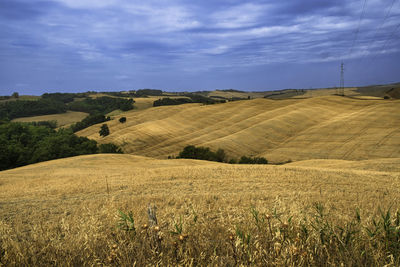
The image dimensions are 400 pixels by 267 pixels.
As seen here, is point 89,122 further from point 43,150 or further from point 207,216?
point 207,216

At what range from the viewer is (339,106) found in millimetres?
86812

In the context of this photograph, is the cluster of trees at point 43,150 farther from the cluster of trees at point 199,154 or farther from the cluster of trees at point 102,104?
the cluster of trees at point 102,104

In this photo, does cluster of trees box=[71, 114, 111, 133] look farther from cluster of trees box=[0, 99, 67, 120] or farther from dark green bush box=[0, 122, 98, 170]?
cluster of trees box=[0, 99, 67, 120]

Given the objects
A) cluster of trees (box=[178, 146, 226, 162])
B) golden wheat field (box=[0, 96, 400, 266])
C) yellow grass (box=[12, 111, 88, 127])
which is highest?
golden wheat field (box=[0, 96, 400, 266])

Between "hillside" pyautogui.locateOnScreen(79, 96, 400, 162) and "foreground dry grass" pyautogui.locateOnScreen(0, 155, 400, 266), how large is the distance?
3000 centimetres

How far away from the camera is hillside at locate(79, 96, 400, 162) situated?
53.1 meters

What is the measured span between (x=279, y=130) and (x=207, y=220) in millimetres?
64545

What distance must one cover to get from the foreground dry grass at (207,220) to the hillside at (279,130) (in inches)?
1181

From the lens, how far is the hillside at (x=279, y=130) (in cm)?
5309

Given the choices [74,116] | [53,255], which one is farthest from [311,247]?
[74,116]

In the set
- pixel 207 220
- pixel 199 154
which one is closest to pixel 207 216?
pixel 207 220

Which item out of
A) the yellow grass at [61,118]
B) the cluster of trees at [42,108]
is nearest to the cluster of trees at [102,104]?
the cluster of trees at [42,108]

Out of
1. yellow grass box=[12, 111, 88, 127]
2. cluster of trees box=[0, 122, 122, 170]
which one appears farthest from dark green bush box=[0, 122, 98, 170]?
yellow grass box=[12, 111, 88, 127]

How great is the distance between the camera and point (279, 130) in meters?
69.0
